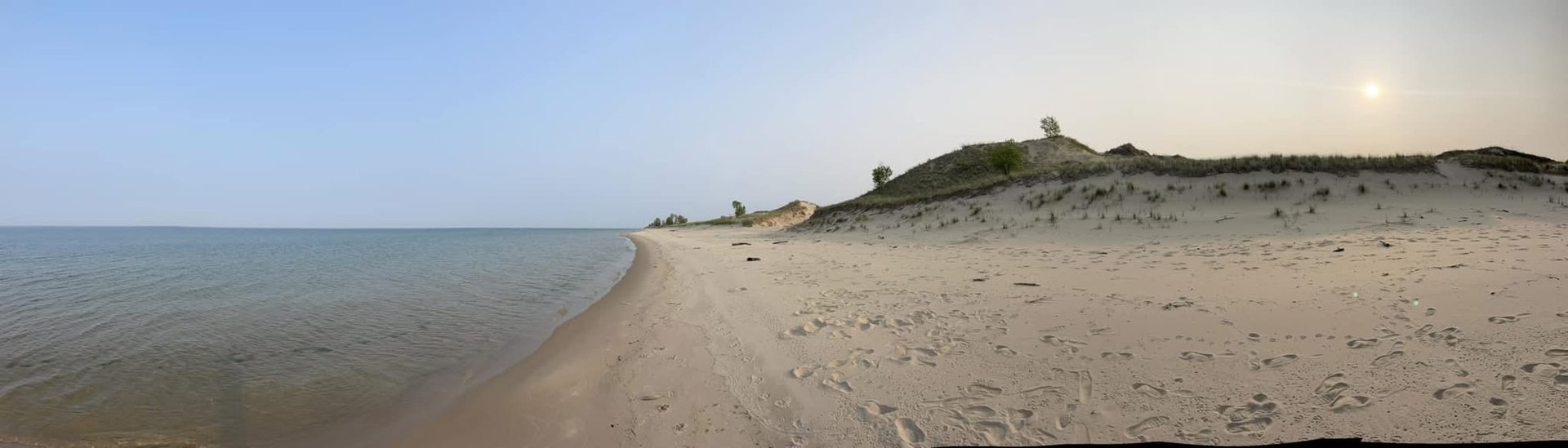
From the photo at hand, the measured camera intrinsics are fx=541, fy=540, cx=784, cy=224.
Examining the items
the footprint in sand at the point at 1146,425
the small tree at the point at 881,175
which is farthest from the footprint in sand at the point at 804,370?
the small tree at the point at 881,175

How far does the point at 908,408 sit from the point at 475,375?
5.22 m

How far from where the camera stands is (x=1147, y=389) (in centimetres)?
423

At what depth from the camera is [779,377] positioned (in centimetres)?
545

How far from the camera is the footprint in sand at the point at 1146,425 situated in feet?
11.7

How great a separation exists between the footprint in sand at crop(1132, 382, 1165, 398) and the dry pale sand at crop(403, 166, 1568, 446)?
0.03m

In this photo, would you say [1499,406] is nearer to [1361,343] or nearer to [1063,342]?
[1361,343]

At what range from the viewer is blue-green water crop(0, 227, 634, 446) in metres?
5.17

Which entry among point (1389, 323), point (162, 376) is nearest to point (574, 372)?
point (162, 376)

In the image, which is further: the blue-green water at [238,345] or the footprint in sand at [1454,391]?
the blue-green water at [238,345]

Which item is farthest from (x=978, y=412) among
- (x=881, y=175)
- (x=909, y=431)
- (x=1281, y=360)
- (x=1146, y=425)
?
(x=881, y=175)

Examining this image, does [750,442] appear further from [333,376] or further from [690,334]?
[333,376]

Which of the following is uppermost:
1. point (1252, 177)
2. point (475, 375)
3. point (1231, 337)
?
point (1252, 177)

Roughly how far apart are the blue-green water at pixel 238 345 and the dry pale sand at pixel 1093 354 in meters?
1.39

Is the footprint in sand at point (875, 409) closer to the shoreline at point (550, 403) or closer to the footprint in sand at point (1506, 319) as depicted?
the shoreline at point (550, 403)
